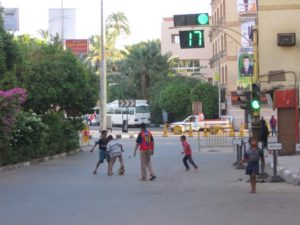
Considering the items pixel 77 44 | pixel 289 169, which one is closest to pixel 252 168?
pixel 289 169

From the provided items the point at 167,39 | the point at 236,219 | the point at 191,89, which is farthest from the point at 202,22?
the point at 167,39

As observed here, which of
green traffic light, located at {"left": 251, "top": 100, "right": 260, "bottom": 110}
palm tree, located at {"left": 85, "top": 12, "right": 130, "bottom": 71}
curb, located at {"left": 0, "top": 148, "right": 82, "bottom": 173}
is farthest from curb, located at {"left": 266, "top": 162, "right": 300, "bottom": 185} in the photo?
palm tree, located at {"left": 85, "top": 12, "right": 130, "bottom": 71}

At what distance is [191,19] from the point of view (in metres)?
23.6

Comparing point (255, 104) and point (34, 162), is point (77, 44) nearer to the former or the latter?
point (34, 162)

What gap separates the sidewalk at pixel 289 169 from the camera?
1771 centimetres

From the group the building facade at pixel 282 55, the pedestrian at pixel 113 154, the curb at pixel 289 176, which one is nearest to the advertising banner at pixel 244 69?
the building facade at pixel 282 55

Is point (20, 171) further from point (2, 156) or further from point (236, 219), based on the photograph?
point (236, 219)

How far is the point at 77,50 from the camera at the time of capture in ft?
179

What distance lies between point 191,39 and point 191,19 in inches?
50.3

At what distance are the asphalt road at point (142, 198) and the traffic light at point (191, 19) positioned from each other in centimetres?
533

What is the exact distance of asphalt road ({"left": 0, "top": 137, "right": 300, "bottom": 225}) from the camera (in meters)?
11.4

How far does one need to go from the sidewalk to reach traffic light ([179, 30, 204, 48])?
5.33m

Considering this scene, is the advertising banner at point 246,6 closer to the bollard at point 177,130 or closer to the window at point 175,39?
the bollard at point 177,130

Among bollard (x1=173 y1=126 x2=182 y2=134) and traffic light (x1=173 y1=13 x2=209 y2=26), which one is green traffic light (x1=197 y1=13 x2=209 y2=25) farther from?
bollard (x1=173 y1=126 x2=182 y2=134)
